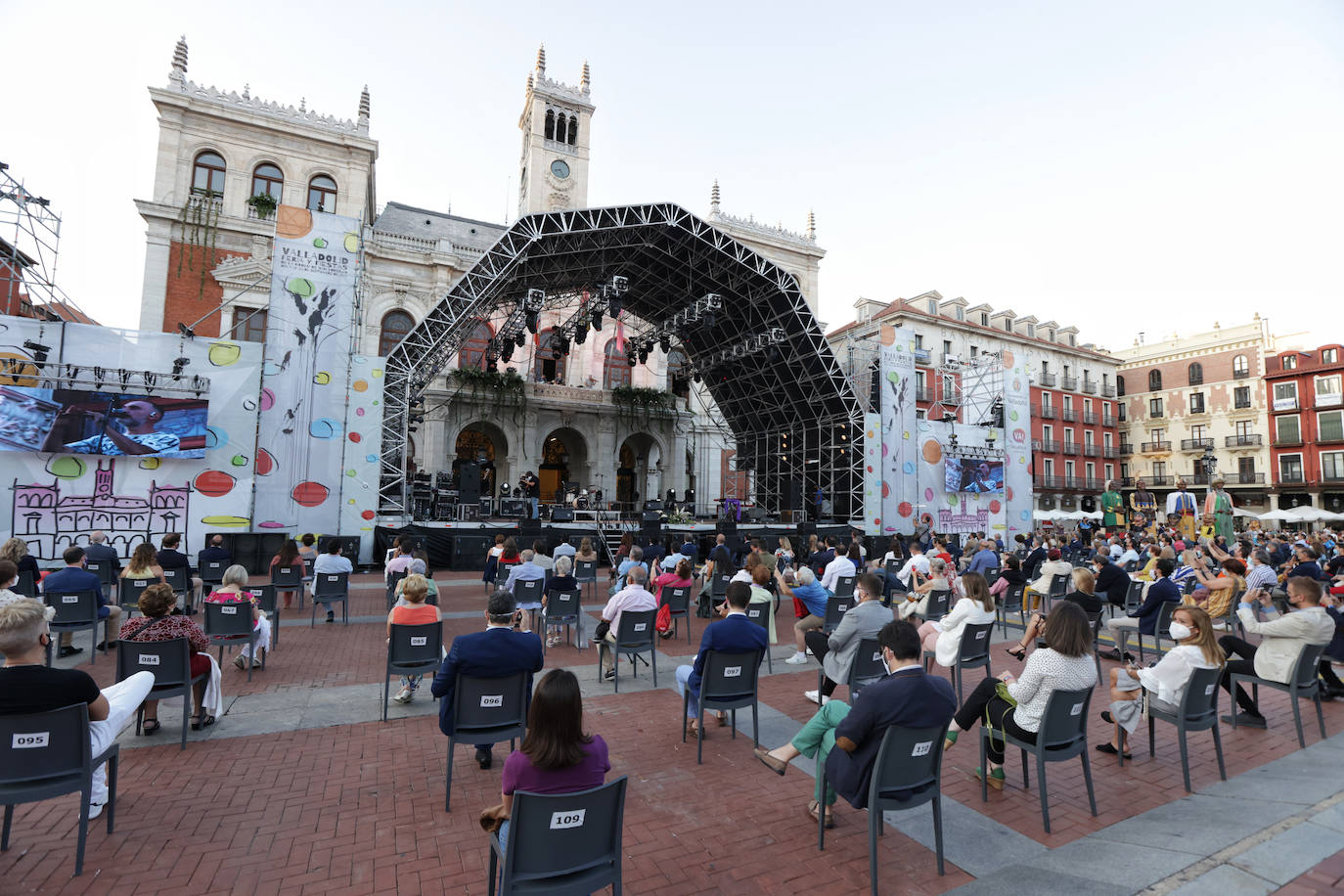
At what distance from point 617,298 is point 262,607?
13.8 meters

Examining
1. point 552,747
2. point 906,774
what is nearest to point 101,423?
point 552,747

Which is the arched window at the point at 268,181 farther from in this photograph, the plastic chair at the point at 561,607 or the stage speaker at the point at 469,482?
the plastic chair at the point at 561,607

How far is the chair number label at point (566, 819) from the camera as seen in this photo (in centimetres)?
239

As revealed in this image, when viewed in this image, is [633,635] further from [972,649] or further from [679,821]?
[972,649]

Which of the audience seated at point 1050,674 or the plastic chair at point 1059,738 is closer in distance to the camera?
the plastic chair at point 1059,738

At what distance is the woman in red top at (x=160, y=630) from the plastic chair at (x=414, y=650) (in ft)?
4.62

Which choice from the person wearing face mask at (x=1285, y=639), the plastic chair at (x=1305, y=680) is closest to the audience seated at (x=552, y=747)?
the person wearing face mask at (x=1285, y=639)

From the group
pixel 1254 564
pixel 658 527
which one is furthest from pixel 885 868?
pixel 658 527

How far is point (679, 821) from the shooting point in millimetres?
3816

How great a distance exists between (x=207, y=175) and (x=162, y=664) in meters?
26.5

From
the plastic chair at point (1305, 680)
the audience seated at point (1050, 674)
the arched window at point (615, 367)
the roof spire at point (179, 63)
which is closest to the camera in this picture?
the audience seated at point (1050, 674)

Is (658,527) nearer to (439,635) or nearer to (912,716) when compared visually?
(439,635)

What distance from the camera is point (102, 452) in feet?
43.7

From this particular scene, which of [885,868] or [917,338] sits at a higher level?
Answer: [917,338]
